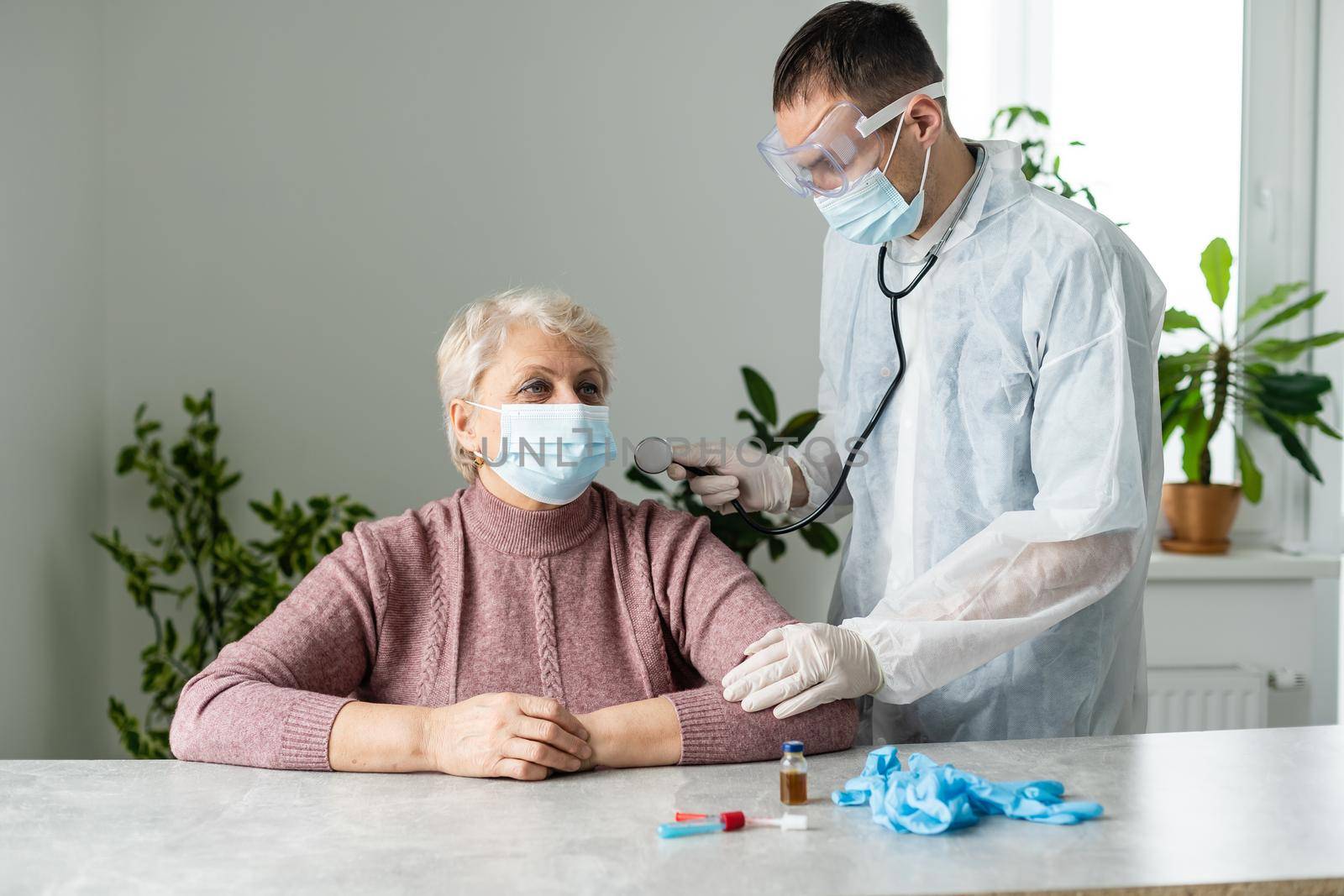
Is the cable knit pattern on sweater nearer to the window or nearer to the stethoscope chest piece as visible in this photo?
the stethoscope chest piece

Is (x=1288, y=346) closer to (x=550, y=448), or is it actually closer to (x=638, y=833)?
(x=550, y=448)

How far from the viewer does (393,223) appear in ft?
9.82

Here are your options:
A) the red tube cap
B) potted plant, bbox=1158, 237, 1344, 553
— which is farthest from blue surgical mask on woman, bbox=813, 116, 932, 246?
potted plant, bbox=1158, 237, 1344, 553

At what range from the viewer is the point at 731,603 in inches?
66.3

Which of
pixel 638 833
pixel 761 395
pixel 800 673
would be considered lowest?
pixel 638 833

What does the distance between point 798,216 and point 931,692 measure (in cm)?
165

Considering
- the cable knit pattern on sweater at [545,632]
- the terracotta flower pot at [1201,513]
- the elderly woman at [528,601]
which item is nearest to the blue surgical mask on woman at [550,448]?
the elderly woman at [528,601]

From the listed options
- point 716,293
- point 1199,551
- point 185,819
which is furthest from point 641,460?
point 1199,551

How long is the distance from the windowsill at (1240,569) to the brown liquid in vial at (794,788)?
2150 millimetres

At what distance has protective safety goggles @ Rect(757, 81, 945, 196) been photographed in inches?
64.8

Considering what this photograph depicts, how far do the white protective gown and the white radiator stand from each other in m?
1.30

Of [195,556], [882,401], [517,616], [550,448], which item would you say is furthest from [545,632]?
[195,556]

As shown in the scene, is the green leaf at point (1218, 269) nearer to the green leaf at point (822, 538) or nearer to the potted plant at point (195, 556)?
the green leaf at point (822, 538)

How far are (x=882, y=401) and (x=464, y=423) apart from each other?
2.19ft
